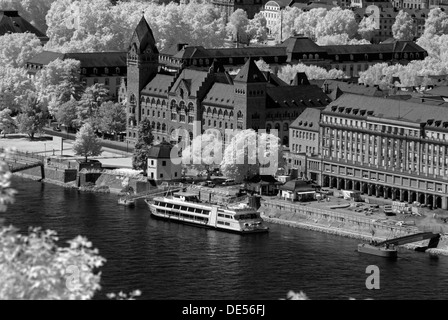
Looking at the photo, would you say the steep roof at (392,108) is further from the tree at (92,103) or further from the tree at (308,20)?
the tree at (308,20)

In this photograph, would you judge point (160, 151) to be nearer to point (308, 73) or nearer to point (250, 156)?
point (250, 156)

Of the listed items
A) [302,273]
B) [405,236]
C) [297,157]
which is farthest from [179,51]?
[302,273]

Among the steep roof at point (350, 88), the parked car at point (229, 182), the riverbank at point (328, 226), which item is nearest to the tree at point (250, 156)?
the parked car at point (229, 182)

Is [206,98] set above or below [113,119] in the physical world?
above

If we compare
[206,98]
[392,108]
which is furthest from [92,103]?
[392,108]

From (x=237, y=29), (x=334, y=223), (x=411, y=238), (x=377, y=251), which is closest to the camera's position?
(x=377, y=251)

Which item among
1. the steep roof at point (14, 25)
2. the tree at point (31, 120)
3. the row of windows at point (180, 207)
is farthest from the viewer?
the steep roof at point (14, 25)

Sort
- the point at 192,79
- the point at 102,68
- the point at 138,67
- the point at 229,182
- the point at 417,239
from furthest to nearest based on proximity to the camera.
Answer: the point at 102,68, the point at 138,67, the point at 192,79, the point at 229,182, the point at 417,239
